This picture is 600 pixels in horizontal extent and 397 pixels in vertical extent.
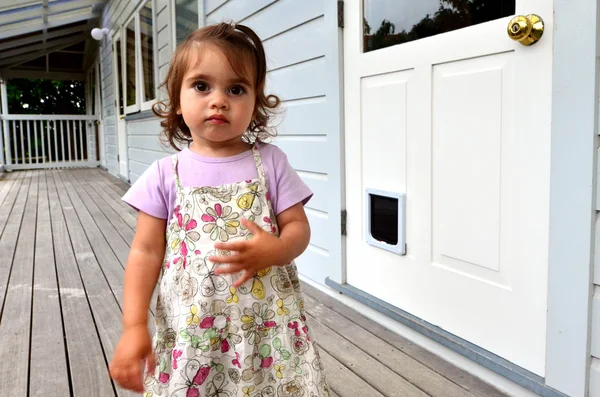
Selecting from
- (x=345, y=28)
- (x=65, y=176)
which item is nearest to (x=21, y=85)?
(x=65, y=176)

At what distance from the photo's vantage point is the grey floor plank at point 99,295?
1.85 meters

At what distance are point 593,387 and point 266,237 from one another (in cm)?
88

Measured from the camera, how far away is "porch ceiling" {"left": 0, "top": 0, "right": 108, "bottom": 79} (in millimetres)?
8188

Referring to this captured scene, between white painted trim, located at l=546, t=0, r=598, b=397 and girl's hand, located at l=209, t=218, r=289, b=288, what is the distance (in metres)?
0.72

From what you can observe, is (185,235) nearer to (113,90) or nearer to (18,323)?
(18,323)

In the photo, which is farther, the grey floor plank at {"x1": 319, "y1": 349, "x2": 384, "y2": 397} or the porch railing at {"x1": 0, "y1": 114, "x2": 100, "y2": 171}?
the porch railing at {"x1": 0, "y1": 114, "x2": 100, "y2": 171}

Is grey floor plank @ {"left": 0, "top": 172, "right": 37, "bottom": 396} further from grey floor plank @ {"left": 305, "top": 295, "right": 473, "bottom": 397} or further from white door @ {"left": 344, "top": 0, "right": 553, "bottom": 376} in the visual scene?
white door @ {"left": 344, "top": 0, "right": 553, "bottom": 376}

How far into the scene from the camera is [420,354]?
1.65m

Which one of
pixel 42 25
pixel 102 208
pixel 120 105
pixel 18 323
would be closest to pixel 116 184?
pixel 120 105

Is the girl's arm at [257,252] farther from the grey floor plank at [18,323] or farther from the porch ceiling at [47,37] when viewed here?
the porch ceiling at [47,37]

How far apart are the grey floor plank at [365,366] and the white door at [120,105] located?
622 cm

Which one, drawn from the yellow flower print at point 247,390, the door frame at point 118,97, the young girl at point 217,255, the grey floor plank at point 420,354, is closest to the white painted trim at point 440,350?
the grey floor plank at point 420,354

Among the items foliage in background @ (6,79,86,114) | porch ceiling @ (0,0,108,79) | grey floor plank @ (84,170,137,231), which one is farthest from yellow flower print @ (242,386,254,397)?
foliage in background @ (6,79,86,114)

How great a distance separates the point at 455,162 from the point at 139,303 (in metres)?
1.01
